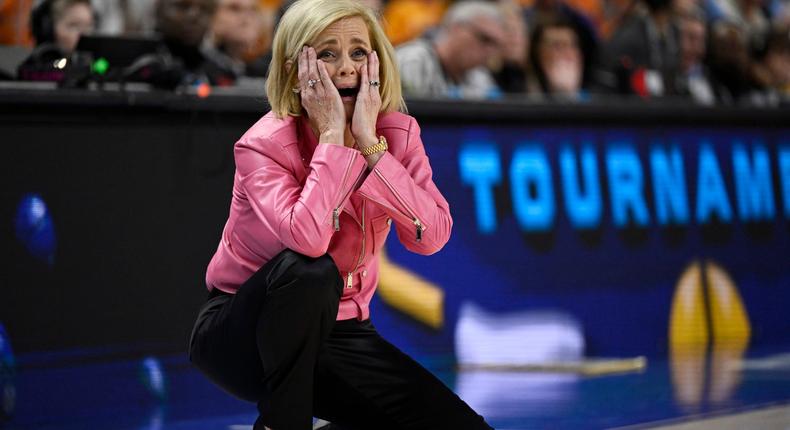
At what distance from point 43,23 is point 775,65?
5.42m

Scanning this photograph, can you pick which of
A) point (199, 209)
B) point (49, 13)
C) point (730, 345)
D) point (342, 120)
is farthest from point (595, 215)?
point (342, 120)

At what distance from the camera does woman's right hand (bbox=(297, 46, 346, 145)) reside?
9.47ft

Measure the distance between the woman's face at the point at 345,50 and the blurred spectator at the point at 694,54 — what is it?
547 cm

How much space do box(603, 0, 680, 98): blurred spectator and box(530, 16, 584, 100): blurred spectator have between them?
0.88ft

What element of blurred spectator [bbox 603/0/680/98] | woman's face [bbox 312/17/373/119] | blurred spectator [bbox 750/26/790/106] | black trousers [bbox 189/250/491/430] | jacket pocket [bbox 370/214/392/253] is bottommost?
blurred spectator [bbox 750/26/790/106]

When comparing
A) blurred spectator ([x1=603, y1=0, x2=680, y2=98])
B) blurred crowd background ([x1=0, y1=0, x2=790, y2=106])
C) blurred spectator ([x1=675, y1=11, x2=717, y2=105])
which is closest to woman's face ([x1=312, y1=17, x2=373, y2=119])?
blurred crowd background ([x1=0, y1=0, x2=790, y2=106])

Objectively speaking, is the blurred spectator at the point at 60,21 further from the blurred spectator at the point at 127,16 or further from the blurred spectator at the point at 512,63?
the blurred spectator at the point at 512,63

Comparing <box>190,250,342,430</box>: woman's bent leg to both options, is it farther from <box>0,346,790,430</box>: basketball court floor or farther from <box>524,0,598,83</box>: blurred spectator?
<box>524,0,598,83</box>: blurred spectator

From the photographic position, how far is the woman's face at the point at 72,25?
18.5 ft

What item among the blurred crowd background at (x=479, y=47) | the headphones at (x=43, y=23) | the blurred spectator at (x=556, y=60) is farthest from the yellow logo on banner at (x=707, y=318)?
the headphones at (x=43, y=23)

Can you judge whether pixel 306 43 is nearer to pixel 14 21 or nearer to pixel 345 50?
pixel 345 50

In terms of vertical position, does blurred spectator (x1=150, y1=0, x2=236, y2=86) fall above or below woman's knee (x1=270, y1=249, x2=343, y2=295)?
below

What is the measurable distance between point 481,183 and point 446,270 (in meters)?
0.41

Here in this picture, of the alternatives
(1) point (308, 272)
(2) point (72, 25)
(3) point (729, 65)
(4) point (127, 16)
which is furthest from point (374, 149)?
(3) point (729, 65)
